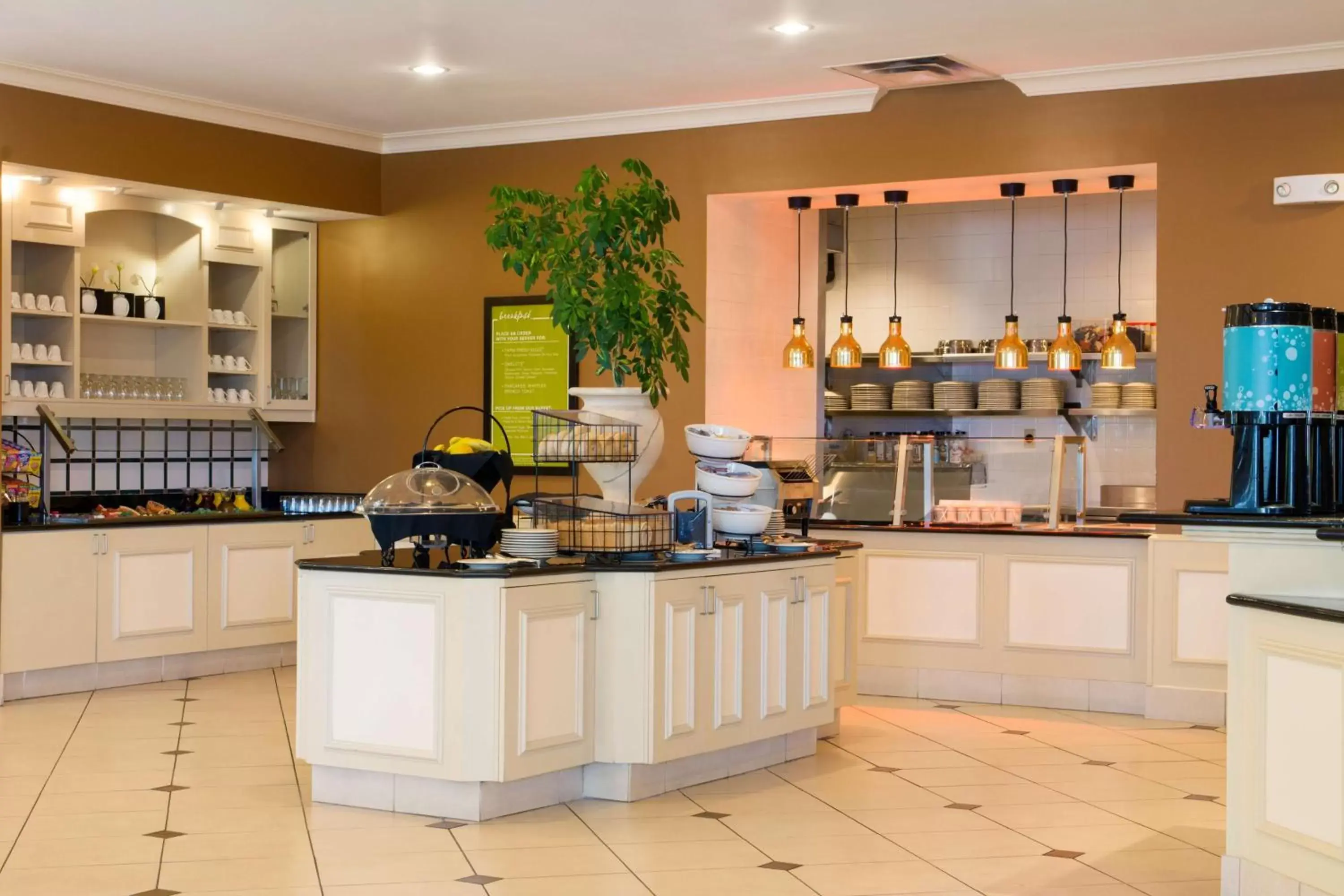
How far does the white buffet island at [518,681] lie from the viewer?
5125mm

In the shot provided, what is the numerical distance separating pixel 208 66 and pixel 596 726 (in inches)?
159

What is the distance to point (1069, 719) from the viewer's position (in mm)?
7273

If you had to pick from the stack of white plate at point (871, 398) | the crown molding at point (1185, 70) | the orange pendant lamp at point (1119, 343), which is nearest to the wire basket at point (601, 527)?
the orange pendant lamp at point (1119, 343)

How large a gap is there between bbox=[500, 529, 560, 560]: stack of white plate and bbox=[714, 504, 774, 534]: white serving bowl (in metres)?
0.89

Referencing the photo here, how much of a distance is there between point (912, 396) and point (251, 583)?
437 centimetres

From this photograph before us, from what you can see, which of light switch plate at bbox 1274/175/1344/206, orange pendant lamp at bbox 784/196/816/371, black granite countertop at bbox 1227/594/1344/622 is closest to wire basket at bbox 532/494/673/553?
black granite countertop at bbox 1227/594/1344/622

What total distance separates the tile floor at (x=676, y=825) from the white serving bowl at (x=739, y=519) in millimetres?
958

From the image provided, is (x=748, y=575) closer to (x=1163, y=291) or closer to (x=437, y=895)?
(x=437, y=895)

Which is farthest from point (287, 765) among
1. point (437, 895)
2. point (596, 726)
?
point (437, 895)

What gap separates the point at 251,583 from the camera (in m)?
8.51

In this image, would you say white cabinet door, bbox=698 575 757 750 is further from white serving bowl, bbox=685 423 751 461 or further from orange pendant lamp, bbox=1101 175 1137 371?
orange pendant lamp, bbox=1101 175 1137 371

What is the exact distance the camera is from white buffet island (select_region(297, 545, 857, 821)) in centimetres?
512

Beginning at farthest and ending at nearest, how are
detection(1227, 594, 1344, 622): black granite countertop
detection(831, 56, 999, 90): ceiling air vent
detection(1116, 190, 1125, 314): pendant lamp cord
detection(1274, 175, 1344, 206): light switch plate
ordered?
1. detection(1116, 190, 1125, 314): pendant lamp cord
2. detection(831, 56, 999, 90): ceiling air vent
3. detection(1274, 175, 1344, 206): light switch plate
4. detection(1227, 594, 1344, 622): black granite countertop

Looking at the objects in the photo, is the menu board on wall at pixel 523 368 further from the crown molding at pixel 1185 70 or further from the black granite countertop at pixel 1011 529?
the crown molding at pixel 1185 70
